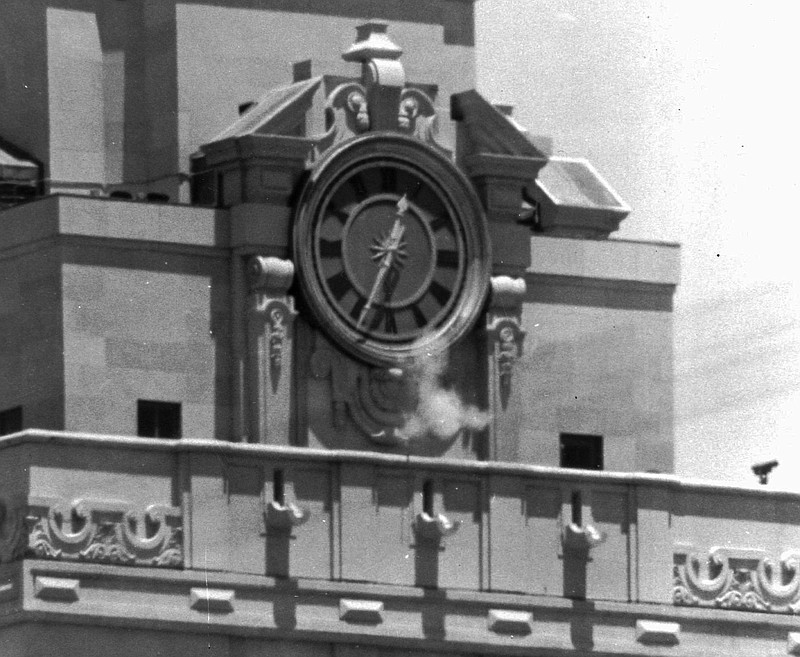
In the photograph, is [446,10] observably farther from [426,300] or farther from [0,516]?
[0,516]

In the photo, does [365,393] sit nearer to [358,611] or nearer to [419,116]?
[358,611]

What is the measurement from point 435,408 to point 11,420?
5.22 metres

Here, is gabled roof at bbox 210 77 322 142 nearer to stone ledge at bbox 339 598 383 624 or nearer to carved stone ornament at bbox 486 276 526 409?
carved stone ornament at bbox 486 276 526 409

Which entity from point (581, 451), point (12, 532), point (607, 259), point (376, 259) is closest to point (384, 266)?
point (376, 259)

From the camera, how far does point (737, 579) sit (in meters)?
89.6

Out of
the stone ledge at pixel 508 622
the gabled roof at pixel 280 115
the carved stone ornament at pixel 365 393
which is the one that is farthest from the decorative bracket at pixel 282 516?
the gabled roof at pixel 280 115

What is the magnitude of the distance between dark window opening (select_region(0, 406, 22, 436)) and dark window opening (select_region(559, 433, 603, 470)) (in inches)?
283

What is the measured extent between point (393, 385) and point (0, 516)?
5761mm

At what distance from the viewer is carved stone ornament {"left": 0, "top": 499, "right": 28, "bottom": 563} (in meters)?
84.2

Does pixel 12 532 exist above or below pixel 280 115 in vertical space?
below

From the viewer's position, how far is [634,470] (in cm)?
9050

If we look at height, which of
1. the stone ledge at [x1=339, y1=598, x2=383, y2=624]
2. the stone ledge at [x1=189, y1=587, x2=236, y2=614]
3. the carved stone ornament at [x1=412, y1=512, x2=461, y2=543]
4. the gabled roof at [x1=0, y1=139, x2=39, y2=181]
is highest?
the gabled roof at [x1=0, y1=139, x2=39, y2=181]

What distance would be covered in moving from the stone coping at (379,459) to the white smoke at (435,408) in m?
0.89

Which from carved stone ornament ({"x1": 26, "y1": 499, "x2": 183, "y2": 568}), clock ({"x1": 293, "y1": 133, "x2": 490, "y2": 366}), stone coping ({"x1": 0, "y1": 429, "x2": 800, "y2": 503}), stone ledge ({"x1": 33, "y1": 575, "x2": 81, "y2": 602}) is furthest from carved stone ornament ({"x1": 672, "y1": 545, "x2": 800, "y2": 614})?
stone ledge ({"x1": 33, "y1": 575, "x2": 81, "y2": 602})
